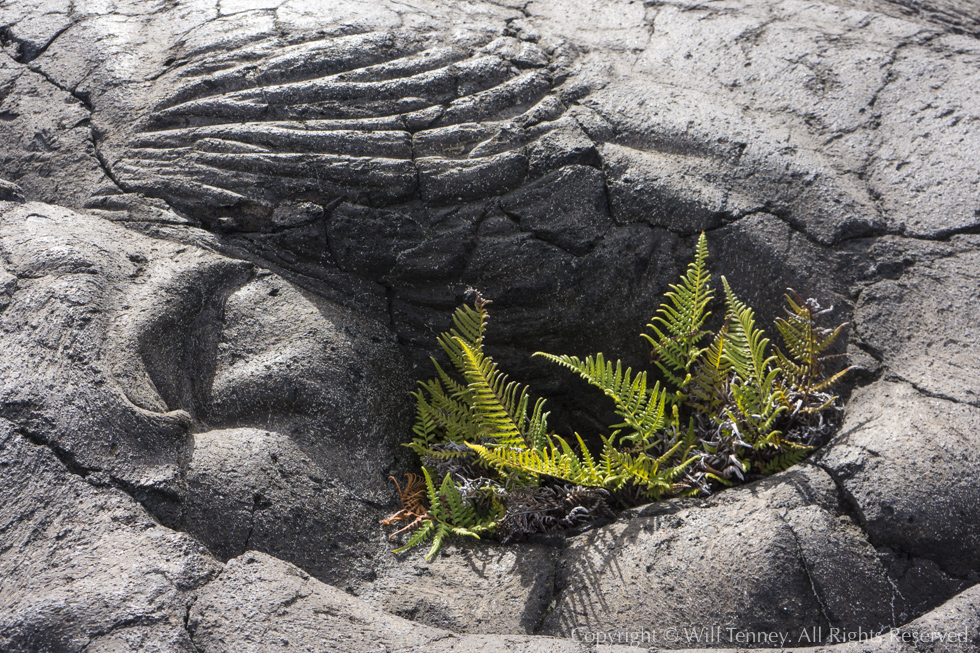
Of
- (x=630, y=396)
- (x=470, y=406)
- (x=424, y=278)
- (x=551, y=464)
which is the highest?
(x=424, y=278)

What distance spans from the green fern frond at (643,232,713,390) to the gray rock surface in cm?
16

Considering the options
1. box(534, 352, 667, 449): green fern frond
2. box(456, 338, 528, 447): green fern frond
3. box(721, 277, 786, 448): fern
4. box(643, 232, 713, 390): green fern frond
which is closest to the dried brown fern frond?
box(456, 338, 528, 447): green fern frond

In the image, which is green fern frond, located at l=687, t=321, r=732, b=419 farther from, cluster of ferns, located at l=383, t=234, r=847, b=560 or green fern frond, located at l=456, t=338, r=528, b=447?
green fern frond, located at l=456, t=338, r=528, b=447

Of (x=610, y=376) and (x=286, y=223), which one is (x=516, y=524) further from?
(x=286, y=223)

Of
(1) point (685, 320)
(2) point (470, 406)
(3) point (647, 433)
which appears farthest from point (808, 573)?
(2) point (470, 406)

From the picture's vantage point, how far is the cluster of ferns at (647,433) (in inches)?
99.0

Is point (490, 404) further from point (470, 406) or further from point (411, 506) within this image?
point (411, 506)

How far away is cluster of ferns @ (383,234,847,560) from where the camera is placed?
8.25 ft

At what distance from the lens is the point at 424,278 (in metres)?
3.04

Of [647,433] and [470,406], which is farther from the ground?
[647,433]

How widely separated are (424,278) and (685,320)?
43.1 inches

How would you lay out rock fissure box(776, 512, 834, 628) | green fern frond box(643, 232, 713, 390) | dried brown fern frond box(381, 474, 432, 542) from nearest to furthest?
rock fissure box(776, 512, 834, 628) < dried brown fern frond box(381, 474, 432, 542) < green fern frond box(643, 232, 713, 390)

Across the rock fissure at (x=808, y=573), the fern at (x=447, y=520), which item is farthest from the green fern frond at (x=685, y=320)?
the fern at (x=447, y=520)

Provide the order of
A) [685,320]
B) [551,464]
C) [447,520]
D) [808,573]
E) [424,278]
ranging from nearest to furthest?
[808,573] < [551,464] < [447,520] < [685,320] < [424,278]
